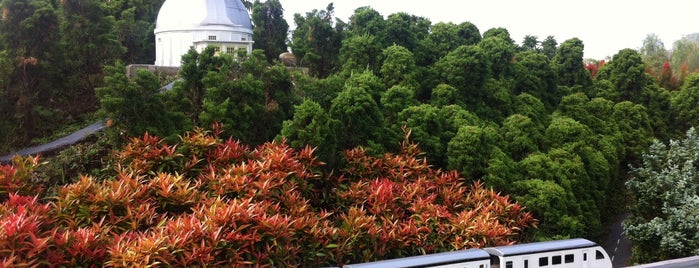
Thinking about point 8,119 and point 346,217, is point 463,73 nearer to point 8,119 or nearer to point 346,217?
point 346,217

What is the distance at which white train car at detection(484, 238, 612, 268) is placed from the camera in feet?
22.9

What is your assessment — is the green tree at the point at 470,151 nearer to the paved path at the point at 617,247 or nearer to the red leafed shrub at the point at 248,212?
the red leafed shrub at the point at 248,212

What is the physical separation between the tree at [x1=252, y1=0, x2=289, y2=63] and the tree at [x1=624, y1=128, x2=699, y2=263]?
54.8ft

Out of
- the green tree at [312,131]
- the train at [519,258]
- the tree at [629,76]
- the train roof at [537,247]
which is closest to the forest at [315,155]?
the green tree at [312,131]

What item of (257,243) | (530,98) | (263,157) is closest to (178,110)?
(263,157)

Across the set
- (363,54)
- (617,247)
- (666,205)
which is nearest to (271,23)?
(363,54)

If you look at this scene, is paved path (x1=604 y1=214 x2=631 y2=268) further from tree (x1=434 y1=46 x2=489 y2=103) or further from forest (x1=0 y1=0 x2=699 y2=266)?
tree (x1=434 y1=46 x2=489 y2=103)

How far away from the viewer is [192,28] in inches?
783

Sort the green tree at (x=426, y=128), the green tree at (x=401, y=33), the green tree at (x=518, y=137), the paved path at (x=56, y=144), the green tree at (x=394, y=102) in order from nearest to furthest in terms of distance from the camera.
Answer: the green tree at (x=426, y=128) → the green tree at (x=394, y=102) → the green tree at (x=518, y=137) → the paved path at (x=56, y=144) → the green tree at (x=401, y=33)

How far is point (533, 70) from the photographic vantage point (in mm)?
14328

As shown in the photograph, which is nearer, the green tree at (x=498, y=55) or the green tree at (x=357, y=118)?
the green tree at (x=357, y=118)

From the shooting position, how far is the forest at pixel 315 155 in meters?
5.97

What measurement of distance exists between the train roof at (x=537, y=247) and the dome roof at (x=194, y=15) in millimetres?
15595

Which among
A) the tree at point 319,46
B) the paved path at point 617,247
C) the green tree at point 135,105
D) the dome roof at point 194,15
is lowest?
the paved path at point 617,247
